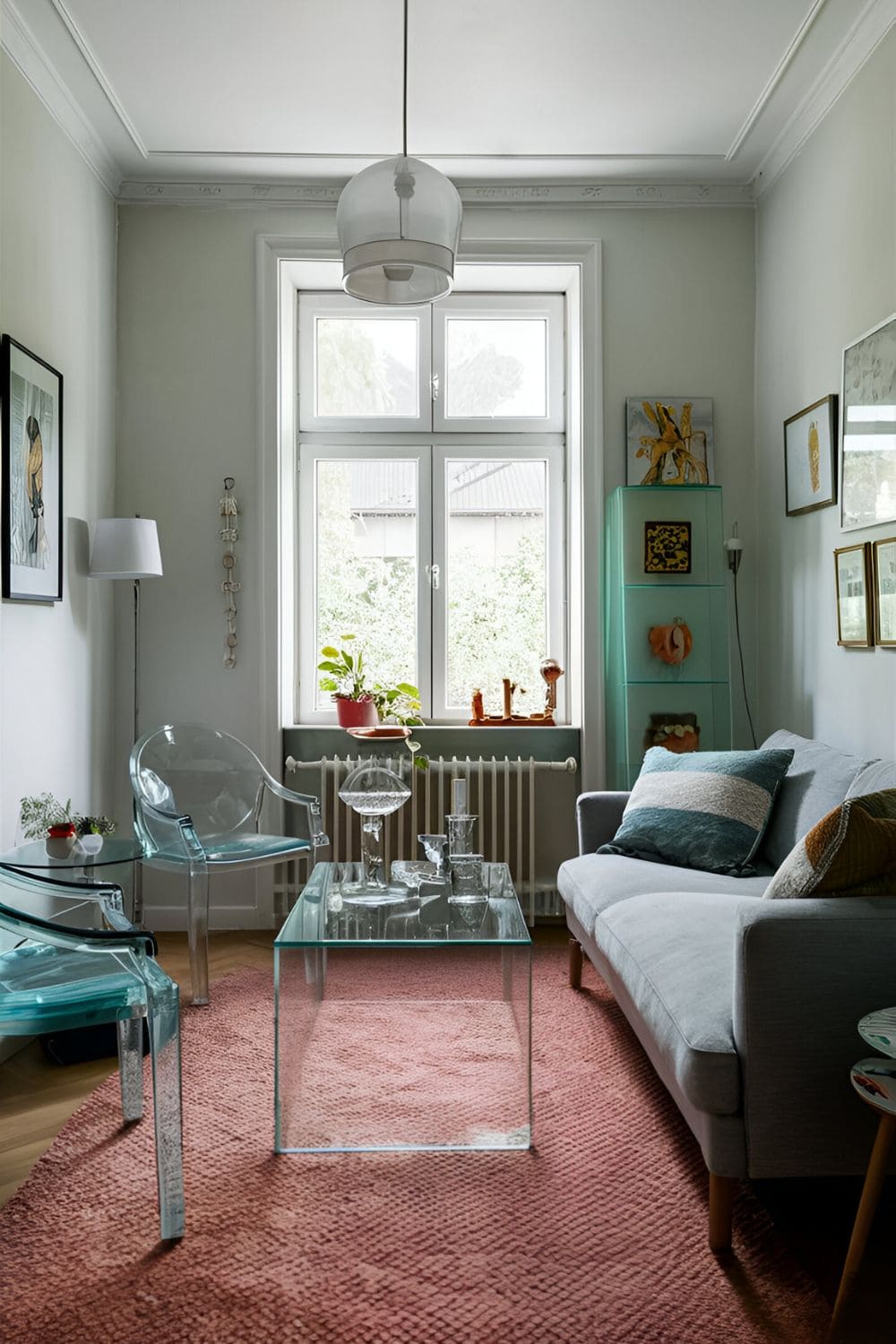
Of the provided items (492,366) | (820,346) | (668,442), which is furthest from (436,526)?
(820,346)

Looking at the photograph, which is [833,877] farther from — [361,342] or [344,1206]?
[361,342]

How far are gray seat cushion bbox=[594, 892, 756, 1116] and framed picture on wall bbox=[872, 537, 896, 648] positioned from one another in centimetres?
92

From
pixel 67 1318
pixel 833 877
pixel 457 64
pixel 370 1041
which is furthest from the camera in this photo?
pixel 457 64

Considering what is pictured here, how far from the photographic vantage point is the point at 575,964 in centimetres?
342

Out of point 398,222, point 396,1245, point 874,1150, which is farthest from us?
point 398,222

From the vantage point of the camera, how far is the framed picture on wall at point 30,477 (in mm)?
3021

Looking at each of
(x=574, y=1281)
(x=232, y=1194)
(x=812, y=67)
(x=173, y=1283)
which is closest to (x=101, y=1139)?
(x=232, y=1194)

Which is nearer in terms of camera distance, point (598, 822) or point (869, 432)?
point (869, 432)

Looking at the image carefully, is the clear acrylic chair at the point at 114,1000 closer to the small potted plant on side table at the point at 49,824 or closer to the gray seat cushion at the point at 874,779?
the small potted plant on side table at the point at 49,824

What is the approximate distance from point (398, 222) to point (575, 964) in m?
2.32

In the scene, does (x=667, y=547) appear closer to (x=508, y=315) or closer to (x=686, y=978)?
(x=508, y=315)

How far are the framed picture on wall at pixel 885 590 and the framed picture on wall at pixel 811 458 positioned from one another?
0.44 metres

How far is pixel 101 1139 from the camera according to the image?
2395mm

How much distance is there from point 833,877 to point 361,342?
11.2ft
